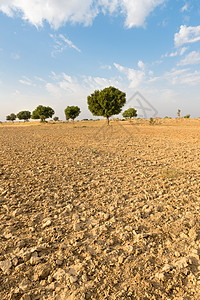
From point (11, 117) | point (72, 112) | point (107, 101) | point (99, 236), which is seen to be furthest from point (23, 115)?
point (99, 236)

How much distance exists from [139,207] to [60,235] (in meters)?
1.89

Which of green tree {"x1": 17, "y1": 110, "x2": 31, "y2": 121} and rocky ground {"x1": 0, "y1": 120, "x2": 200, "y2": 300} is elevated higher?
green tree {"x1": 17, "y1": 110, "x2": 31, "y2": 121}

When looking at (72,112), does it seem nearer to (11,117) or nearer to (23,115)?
(23,115)

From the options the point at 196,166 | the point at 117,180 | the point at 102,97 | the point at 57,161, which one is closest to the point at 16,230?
the point at 117,180

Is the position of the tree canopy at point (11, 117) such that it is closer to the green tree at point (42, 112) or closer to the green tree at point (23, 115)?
the green tree at point (23, 115)

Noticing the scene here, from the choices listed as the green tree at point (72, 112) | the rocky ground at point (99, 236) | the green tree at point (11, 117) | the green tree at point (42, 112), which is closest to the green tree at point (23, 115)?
the green tree at point (11, 117)

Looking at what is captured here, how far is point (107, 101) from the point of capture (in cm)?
3434

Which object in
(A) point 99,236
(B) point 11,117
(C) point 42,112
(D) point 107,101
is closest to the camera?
(A) point 99,236

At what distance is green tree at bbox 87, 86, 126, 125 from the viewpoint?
3459 cm

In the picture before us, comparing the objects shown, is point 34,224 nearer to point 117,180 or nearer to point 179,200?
point 117,180

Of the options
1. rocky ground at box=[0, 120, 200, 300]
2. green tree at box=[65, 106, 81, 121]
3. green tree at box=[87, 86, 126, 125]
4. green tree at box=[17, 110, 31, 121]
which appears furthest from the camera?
green tree at box=[17, 110, 31, 121]

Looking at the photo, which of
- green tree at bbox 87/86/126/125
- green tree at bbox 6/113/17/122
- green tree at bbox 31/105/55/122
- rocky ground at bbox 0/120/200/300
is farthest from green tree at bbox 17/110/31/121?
rocky ground at bbox 0/120/200/300

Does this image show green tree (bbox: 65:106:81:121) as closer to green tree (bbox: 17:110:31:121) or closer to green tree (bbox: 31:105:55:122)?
green tree (bbox: 31:105:55:122)

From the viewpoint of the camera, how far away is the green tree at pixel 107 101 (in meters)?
34.6
